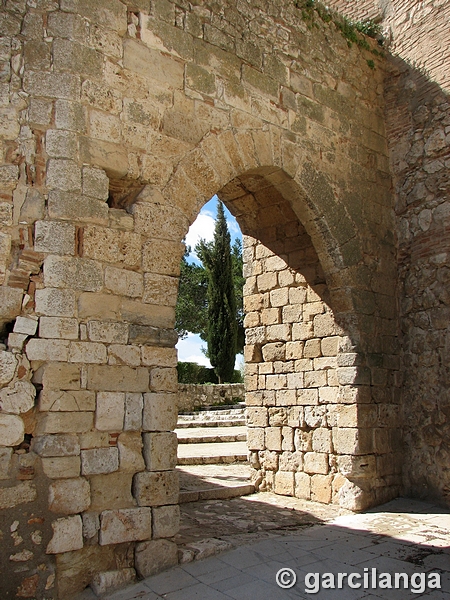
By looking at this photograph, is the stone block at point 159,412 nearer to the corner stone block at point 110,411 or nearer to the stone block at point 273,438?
the corner stone block at point 110,411

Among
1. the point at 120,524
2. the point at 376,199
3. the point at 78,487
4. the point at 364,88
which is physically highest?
the point at 364,88

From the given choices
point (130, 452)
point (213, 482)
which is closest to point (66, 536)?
point (130, 452)

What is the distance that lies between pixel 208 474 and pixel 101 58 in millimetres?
5283

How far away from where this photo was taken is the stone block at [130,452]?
408 centimetres

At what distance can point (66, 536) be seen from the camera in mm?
3738

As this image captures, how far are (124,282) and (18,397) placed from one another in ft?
3.59

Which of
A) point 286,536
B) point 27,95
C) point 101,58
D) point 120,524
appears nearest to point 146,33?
point 101,58

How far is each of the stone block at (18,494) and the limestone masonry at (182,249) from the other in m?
0.01

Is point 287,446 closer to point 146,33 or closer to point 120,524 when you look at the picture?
point 120,524

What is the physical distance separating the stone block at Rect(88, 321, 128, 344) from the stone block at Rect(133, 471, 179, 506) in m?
0.96

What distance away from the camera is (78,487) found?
384 centimetres

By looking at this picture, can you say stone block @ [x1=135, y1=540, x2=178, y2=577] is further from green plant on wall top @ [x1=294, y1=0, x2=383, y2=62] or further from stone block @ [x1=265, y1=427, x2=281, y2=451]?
green plant on wall top @ [x1=294, y1=0, x2=383, y2=62]

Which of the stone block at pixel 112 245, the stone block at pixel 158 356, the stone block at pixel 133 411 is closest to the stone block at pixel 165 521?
the stone block at pixel 133 411

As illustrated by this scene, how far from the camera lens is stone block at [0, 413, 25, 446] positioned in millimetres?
3688
